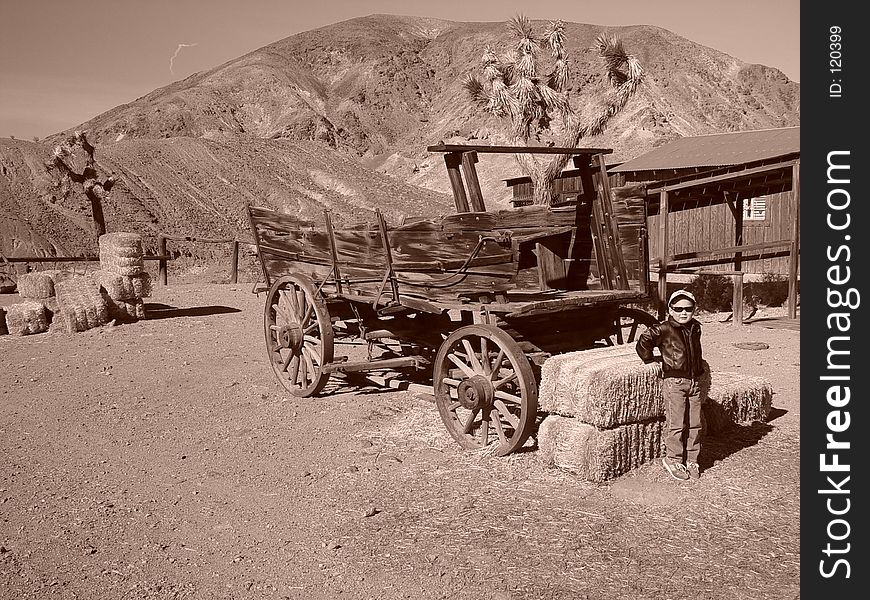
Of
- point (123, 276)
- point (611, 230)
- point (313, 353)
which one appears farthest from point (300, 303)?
point (123, 276)

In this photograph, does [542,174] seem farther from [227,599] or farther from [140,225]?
[227,599]

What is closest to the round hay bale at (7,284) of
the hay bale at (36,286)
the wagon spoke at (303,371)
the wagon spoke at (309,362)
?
the hay bale at (36,286)

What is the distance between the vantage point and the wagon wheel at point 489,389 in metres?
5.05

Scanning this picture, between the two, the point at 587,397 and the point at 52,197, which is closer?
the point at 587,397

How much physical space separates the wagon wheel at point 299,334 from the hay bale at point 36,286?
7520 millimetres

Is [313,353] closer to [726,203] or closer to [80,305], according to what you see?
[80,305]

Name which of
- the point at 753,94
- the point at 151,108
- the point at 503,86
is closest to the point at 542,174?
the point at 503,86

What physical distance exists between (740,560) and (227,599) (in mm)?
2641

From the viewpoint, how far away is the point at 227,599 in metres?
3.56

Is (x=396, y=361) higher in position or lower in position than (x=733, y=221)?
lower

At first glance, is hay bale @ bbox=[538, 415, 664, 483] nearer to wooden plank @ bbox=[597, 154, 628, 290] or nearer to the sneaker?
the sneaker

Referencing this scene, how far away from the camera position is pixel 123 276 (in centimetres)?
1242

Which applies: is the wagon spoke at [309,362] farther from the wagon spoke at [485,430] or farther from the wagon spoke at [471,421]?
the wagon spoke at [485,430]

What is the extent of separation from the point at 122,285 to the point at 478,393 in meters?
9.05
